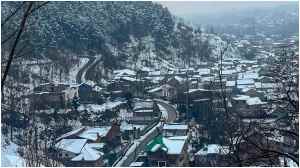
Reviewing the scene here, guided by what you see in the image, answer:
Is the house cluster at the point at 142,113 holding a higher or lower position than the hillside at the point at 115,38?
lower

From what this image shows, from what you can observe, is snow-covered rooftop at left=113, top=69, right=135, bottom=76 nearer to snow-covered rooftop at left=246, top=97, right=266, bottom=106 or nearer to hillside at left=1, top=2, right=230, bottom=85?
hillside at left=1, top=2, right=230, bottom=85

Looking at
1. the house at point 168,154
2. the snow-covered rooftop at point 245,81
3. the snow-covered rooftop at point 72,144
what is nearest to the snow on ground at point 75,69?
the snow-covered rooftop at point 245,81

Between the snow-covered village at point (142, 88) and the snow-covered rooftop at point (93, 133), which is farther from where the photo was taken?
the snow-covered rooftop at point (93, 133)

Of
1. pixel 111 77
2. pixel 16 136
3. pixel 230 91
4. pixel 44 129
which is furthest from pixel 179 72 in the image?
pixel 16 136

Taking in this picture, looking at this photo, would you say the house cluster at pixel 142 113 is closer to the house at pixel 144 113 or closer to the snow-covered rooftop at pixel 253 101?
the house at pixel 144 113

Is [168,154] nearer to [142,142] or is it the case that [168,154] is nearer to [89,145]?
[142,142]

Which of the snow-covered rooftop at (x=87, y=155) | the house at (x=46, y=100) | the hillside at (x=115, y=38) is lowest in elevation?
the snow-covered rooftop at (x=87, y=155)
